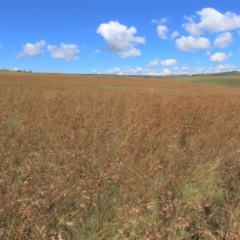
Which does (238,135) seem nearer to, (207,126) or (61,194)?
(207,126)

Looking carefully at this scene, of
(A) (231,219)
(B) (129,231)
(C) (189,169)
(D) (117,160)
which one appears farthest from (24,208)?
(C) (189,169)

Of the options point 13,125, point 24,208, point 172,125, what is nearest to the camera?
point 24,208

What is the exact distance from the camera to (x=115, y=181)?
237 cm

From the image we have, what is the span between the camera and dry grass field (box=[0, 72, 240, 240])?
1932mm

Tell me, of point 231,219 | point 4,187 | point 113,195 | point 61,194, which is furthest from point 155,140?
point 4,187

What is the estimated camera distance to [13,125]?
4.32 meters

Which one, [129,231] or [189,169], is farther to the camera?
[189,169]

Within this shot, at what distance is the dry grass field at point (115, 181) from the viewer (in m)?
1.93

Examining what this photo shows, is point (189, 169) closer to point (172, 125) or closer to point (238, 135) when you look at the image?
point (172, 125)

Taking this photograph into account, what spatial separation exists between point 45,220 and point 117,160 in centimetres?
Result: 123

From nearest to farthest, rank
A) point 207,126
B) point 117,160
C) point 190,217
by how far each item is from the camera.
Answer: point 190,217, point 117,160, point 207,126

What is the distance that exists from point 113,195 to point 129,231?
0.41 metres

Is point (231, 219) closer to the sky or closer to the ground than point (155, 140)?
closer to the ground

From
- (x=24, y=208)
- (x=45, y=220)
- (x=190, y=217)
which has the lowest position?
(x=190, y=217)
